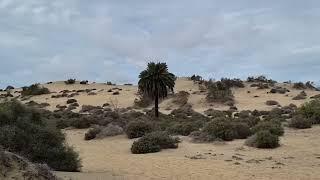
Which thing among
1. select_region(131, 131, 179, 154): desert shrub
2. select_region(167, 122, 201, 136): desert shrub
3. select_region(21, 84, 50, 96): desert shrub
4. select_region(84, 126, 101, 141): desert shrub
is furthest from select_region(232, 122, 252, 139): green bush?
select_region(21, 84, 50, 96): desert shrub

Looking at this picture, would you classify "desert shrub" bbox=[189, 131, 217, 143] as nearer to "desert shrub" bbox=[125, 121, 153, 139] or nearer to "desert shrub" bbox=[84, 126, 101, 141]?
"desert shrub" bbox=[125, 121, 153, 139]

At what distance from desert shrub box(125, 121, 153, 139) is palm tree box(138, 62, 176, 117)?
16444mm

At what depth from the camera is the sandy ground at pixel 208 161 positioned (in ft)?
57.1

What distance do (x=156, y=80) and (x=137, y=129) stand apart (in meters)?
17.0

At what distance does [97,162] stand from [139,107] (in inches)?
1629

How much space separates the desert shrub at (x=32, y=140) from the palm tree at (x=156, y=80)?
28.8 m

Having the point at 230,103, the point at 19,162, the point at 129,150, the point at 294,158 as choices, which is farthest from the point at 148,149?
the point at 230,103

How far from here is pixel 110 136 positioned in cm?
3181

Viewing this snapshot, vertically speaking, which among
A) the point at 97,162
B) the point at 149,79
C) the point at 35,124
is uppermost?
the point at 149,79

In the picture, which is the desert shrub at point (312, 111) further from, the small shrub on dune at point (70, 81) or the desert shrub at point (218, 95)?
the small shrub on dune at point (70, 81)

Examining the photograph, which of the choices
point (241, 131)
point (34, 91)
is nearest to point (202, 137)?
point (241, 131)

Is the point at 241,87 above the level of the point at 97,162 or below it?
above

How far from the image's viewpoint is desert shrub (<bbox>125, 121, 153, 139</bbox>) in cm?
3038

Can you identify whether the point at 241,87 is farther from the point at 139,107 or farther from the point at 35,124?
the point at 35,124
